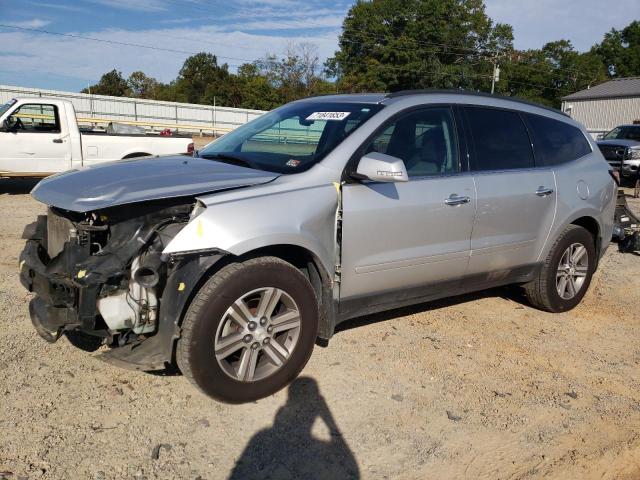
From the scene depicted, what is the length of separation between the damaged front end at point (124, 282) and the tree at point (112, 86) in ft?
276

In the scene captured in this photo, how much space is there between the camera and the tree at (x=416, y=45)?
67750 millimetres

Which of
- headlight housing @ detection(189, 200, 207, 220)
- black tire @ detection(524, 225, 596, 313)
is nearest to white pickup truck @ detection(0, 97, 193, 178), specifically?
black tire @ detection(524, 225, 596, 313)

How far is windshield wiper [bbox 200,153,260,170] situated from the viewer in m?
3.93

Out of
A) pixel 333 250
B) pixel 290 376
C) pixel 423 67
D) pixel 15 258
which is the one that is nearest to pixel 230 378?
pixel 290 376

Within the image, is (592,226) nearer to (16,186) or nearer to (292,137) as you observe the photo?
(292,137)

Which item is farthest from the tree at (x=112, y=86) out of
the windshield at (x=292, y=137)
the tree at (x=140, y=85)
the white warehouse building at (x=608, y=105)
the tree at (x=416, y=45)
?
the windshield at (x=292, y=137)

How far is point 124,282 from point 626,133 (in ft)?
63.7

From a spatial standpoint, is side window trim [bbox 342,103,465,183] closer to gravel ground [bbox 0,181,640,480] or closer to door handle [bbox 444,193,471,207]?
door handle [bbox 444,193,471,207]

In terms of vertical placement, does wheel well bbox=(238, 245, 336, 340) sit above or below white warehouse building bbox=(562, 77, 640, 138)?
below

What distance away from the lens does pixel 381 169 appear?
3494 millimetres

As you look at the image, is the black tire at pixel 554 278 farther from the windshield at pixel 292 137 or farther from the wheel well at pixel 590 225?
the windshield at pixel 292 137

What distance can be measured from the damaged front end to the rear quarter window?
3.16 metres

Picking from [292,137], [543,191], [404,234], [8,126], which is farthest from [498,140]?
[8,126]

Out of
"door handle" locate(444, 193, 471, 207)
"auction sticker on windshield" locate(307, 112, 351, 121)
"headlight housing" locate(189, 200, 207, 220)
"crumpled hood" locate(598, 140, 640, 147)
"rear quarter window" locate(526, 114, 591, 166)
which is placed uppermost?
"auction sticker on windshield" locate(307, 112, 351, 121)
